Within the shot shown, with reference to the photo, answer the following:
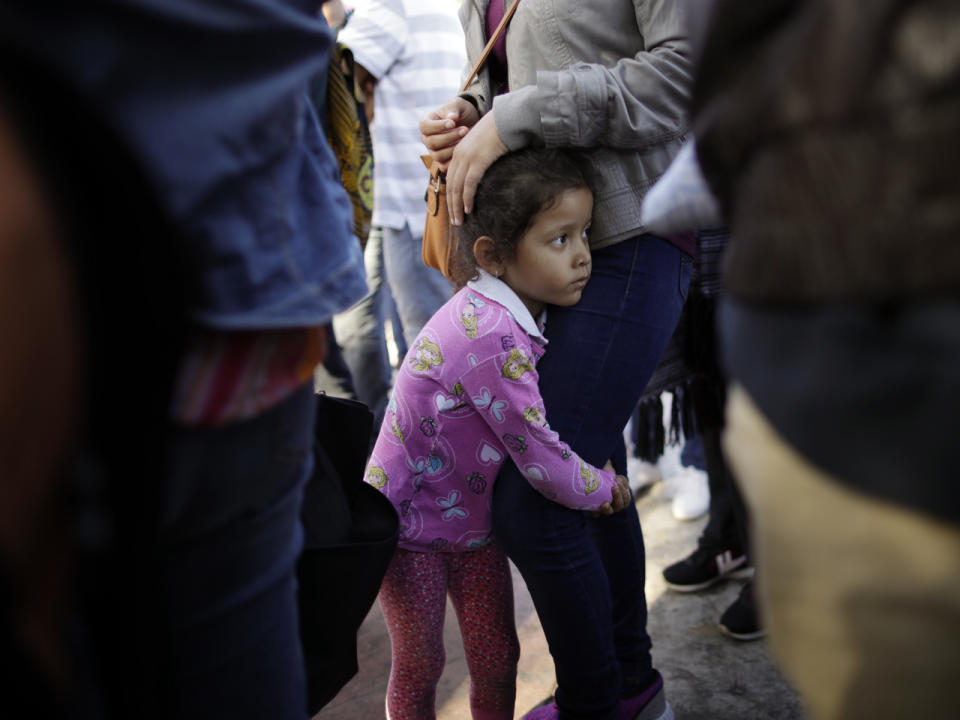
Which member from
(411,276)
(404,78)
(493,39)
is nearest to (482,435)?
(493,39)

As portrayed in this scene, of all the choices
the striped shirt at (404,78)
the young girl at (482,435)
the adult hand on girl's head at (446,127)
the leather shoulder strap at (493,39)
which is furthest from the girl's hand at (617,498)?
the striped shirt at (404,78)

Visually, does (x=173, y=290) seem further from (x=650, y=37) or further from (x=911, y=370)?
(x=650, y=37)

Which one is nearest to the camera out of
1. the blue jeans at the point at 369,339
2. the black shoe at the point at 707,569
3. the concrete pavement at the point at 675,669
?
the concrete pavement at the point at 675,669

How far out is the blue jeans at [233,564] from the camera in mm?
769

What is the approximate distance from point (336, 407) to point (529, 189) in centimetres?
60

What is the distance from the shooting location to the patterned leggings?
172 centimetres

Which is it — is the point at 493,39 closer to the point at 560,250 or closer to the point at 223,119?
the point at 560,250

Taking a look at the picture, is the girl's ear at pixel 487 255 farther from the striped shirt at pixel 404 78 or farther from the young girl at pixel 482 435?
the striped shirt at pixel 404 78

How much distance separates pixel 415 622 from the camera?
1724mm

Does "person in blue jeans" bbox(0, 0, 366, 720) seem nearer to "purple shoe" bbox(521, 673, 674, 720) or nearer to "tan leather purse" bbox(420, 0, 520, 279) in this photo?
"tan leather purse" bbox(420, 0, 520, 279)

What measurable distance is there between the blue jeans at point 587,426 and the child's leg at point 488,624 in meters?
0.14

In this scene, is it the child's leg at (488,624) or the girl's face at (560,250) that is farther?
the child's leg at (488,624)

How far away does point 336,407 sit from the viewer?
1.48 meters

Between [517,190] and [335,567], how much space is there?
0.85 meters
